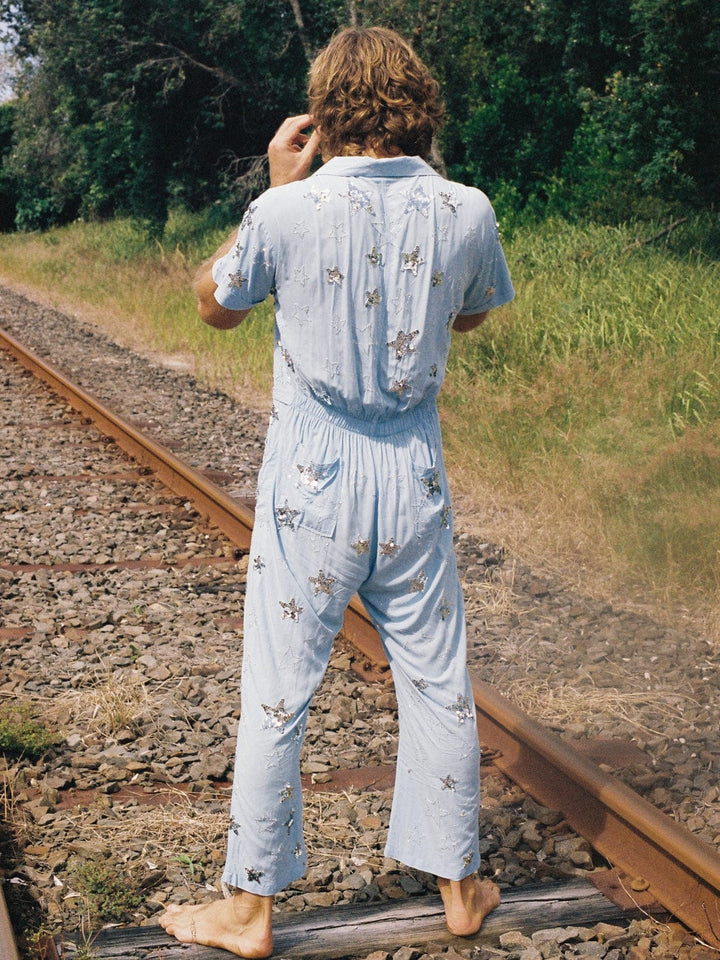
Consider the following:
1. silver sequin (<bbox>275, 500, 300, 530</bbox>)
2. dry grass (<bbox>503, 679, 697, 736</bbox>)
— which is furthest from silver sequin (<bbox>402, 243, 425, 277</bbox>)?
dry grass (<bbox>503, 679, 697, 736</bbox>)

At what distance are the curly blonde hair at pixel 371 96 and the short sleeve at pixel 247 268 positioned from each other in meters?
0.24

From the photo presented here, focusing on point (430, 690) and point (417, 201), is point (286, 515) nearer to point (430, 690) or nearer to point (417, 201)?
point (430, 690)

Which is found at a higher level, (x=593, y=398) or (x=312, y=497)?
(x=312, y=497)

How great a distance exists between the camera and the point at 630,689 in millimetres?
4191

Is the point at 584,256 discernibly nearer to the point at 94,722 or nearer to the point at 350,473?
the point at 94,722

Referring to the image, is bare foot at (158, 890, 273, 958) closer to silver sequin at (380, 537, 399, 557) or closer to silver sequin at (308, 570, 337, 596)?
silver sequin at (308, 570, 337, 596)

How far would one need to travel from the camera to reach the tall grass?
5.69m

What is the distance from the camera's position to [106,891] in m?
2.85

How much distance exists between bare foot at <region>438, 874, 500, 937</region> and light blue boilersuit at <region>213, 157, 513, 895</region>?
0.08 metres

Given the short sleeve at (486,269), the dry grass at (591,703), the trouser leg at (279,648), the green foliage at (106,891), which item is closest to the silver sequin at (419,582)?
the trouser leg at (279,648)

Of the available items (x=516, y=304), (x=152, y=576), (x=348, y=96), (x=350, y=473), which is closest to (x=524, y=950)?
(x=350, y=473)

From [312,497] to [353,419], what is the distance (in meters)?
0.19

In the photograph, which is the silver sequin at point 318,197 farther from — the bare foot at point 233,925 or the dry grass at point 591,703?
the dry grass at point 591,703

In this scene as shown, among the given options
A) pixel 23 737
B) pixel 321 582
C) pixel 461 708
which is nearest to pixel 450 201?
pixel 321 582
